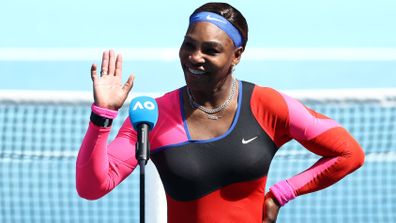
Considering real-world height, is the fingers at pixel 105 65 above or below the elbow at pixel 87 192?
above

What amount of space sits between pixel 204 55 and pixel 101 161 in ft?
2.55

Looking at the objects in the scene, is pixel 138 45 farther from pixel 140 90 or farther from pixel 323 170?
pixel 323 170

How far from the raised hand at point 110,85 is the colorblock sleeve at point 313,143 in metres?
0.88

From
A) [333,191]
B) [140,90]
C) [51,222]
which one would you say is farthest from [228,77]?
[140,90]

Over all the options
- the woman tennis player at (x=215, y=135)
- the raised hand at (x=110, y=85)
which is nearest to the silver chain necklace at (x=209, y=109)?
the woman tennis player at (x=215, y=135)

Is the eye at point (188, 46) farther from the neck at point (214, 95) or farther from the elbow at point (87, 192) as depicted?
the elbow at point (87, 192)

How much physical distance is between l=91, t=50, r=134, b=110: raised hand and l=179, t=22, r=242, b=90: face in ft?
1.08

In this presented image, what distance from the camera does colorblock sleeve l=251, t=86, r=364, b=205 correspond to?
657cm

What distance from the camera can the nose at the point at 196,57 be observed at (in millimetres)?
6266

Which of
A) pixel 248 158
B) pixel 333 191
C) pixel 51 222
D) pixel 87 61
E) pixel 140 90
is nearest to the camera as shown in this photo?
pixel 248 158

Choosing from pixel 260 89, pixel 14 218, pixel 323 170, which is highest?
pixel 260 89

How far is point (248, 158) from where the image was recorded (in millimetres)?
6473

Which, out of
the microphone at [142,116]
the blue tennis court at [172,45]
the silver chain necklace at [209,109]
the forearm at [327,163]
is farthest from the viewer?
the blue tennis court at [172,45]

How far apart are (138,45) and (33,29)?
5.19 feet
